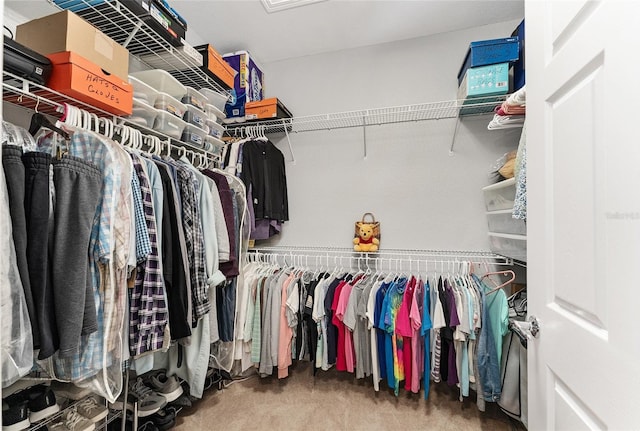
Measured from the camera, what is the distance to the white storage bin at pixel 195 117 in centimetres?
179

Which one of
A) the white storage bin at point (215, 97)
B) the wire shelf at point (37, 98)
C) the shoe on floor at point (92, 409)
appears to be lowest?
the shoe on floor at point (92, 409)

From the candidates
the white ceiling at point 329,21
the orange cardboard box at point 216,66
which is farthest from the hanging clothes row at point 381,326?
the white ceiling at point 329,21

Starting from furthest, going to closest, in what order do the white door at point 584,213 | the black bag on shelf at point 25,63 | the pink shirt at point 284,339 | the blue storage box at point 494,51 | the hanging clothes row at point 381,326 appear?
1. the pink shirt at point 284,339
2. the blue storage box at point 494,51
3. the hanging clothes row at point 381,326
4. the black bag on shelf at point 25,63
5. the white door at point 584,213

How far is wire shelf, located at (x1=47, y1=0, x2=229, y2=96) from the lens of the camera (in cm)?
135

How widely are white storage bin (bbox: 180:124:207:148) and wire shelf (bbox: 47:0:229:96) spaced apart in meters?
0.40

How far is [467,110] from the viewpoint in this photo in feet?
6.85

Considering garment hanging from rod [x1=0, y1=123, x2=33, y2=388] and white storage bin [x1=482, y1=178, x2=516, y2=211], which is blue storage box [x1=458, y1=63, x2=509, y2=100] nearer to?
white storage bin [x1=482, y1=178, x2=516, y2=211]

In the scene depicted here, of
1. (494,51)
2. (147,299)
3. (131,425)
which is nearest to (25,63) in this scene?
(147,299)

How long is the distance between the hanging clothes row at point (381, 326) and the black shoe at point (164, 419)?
48cm

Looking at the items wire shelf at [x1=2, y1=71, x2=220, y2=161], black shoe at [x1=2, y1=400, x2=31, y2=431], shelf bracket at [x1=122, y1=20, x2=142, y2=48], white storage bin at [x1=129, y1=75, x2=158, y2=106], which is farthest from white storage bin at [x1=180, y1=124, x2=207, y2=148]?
black shoe at [x1=2, y1=400, x2=31, y2=431]

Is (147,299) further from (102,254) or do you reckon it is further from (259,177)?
(259,177)

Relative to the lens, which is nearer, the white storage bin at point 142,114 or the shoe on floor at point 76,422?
the shoe on floor at point 76,422

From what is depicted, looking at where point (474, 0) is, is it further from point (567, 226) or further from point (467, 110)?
point (567, 226)

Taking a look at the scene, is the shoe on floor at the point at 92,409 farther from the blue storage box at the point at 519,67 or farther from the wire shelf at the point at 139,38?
the blue storage box at the point at 519,67
